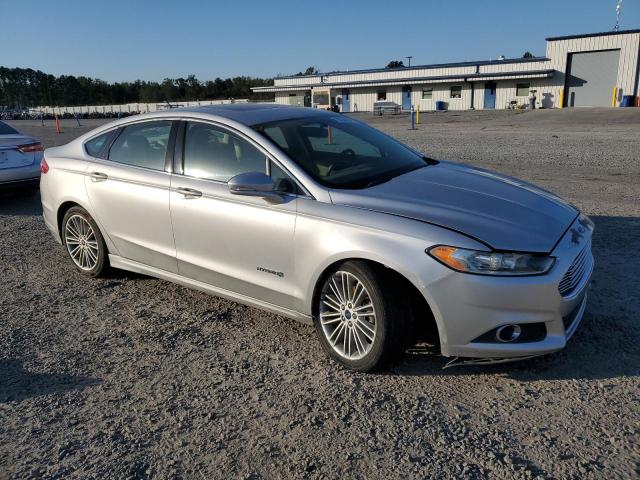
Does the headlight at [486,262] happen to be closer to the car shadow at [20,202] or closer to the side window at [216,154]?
the side window at [216,154]

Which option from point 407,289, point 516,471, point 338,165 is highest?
point 338,165

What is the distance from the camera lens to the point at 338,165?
4.04m

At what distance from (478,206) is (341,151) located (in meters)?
1.37

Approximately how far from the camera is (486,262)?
296cm

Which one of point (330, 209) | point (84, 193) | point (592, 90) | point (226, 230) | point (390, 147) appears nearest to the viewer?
point (330, 209)

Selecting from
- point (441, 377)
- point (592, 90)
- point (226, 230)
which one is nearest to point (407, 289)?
point (441, 377)

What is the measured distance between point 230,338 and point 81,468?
1493 mm

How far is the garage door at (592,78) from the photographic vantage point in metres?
46.1

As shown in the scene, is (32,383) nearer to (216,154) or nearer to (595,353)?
(216,154)

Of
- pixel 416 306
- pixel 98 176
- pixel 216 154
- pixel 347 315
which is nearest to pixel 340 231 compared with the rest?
pixel 347 315

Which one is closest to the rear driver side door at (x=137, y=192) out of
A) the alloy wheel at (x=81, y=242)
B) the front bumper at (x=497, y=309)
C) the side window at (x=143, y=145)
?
the side window at (x=143, y=145)

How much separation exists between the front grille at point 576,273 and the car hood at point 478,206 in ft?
0.64

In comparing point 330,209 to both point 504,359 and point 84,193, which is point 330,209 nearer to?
point 504,359

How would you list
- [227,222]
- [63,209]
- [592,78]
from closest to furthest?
[227,222] < [63,209] < [592,78]
